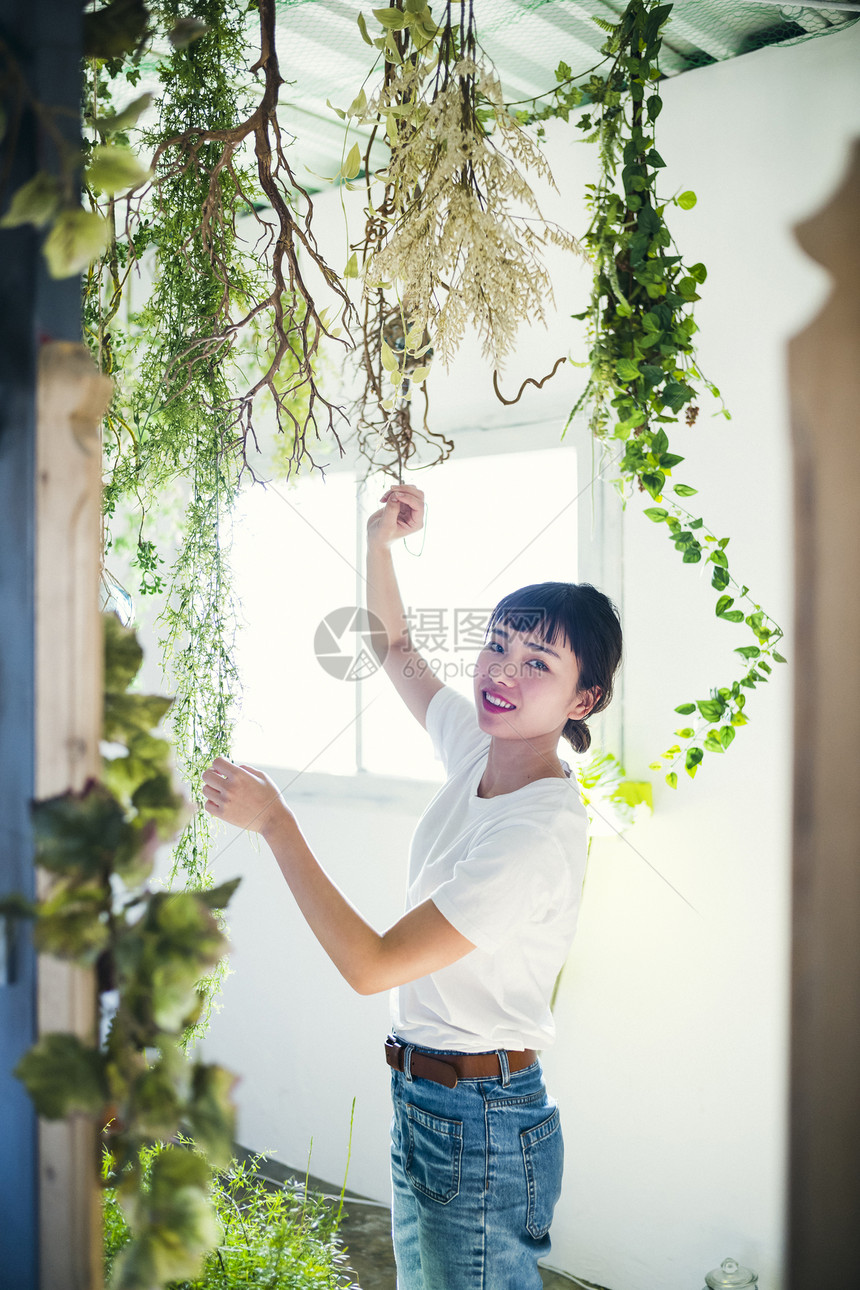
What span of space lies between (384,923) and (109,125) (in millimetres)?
2077

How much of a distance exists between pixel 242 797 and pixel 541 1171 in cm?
68

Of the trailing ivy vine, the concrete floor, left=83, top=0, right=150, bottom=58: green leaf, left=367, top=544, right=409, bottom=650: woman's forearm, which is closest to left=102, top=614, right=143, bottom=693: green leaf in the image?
left=83, top=0, right=150, bottom=58: green leaf

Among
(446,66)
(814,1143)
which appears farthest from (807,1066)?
(446,66)

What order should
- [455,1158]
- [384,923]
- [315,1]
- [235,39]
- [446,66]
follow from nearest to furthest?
[446,66] < [235,39] < [455,1158] < [315,1] < [384,923]

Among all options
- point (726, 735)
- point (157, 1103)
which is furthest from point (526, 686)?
point (157, 1103)

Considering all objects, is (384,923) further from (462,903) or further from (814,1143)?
(462,903)

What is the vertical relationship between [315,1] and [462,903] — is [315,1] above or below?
above

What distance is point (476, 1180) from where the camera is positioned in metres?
1.17

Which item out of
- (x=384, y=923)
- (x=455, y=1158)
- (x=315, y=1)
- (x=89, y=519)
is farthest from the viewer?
(x=384, y=923)

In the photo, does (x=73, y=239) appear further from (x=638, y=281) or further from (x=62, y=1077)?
(x=638, y=281)

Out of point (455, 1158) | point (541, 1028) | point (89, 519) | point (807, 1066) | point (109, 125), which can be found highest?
point (109, 125)

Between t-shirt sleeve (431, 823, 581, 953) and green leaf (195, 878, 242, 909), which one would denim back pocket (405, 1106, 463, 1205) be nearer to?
t-shirt sleeve (431, 823, 581, 953)

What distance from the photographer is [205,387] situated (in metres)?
1.08

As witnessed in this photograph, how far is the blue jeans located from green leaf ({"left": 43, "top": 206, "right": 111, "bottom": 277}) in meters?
1.10
